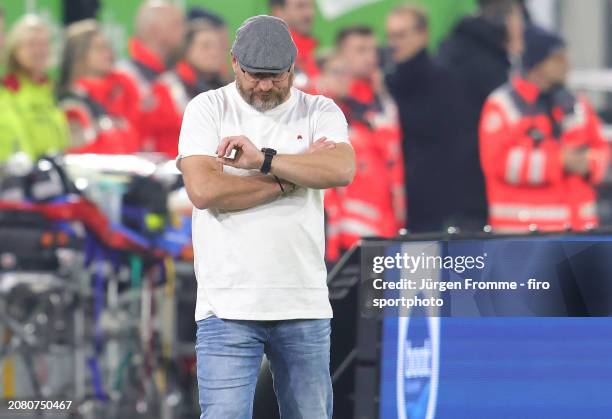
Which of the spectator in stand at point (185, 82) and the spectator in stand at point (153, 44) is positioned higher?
the spectator in stand at point (153, 44)

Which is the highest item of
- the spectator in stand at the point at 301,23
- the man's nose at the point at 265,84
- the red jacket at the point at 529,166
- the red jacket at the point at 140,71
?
the spectator in stand at the point at 301,23

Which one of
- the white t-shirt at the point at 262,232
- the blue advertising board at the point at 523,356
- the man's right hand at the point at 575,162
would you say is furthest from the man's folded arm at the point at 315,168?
the man's right hand at the point at 575,162

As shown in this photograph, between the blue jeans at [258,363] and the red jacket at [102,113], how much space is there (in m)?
6.17

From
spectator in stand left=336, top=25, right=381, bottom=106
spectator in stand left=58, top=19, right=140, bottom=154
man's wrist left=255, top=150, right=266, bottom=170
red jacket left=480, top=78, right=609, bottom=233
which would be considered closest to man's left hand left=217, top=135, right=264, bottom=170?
man's wrist left=255, top=150, right=266, bottom=170

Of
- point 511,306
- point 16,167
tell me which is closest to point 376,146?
point 16,167

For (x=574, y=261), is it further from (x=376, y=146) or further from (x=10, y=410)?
(x=376, y=146)

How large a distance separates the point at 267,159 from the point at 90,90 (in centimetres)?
677

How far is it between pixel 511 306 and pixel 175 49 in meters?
6.30

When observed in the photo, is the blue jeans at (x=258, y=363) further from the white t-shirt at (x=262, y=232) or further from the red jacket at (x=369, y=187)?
the red jacket at (x=369, y=187)

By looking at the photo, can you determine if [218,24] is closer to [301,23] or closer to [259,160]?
[301,23]

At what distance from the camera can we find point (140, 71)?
1233cm

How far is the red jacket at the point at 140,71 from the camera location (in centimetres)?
1201

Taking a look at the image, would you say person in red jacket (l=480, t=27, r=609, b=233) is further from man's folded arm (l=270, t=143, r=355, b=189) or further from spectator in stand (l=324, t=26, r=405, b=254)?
man's folded arm (l=270, t=143, r=355, b=189)

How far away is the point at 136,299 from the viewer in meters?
11.1
